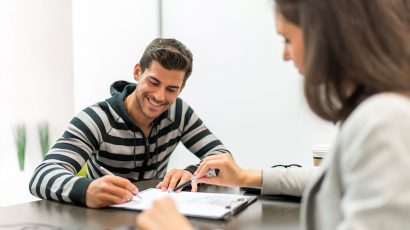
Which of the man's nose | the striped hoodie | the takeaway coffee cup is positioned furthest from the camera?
the man's nose

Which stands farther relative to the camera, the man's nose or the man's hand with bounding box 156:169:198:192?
the man's nose

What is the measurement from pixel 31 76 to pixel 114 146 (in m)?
1.16

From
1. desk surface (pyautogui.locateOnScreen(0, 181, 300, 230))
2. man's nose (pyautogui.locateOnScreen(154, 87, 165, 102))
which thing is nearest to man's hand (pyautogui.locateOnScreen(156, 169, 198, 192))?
desk surface (pyautogui.locateOnScreen(0, 181, 300, 230))

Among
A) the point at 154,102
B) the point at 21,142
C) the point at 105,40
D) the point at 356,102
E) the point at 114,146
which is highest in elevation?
the point at 356,102

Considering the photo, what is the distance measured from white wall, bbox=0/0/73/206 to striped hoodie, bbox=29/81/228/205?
896 millimetres

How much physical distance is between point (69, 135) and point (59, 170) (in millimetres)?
234

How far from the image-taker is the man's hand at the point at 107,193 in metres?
1.09

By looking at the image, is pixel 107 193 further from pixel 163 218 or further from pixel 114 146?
pixel 114 146

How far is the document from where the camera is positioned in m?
1.00

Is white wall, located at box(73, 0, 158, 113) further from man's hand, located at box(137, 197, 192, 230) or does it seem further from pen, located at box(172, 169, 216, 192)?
man's hand, located at box(137, 197, 192, 230)

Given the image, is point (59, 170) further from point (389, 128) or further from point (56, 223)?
point (389, 128)

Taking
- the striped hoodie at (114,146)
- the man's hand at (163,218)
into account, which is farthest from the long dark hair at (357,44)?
the striped hoodie at (114,146)

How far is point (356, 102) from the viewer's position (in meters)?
0.65

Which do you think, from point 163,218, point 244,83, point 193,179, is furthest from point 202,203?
point 244,83
